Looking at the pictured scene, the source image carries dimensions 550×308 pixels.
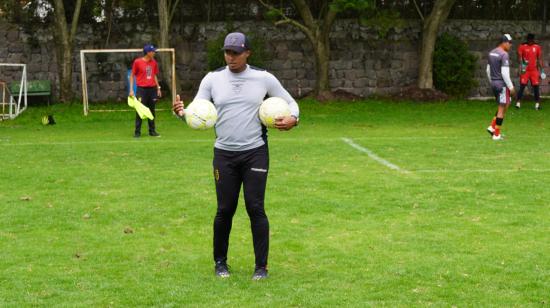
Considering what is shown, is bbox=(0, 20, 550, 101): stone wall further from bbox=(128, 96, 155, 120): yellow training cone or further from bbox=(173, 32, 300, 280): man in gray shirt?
bbox=(173, 32, 300, 280): man in gray shirt

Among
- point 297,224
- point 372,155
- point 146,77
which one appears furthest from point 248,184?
point 146,77

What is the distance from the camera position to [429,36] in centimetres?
2945

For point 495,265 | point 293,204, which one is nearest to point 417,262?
point 495,265

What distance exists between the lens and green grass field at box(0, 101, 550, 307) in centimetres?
755

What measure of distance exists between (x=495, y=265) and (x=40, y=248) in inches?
169

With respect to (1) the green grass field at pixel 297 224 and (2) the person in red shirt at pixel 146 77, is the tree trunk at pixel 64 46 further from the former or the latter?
(1) the green grass field at pixel 297 224

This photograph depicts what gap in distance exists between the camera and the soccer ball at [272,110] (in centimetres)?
761

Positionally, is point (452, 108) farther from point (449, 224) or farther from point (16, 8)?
point (449, 224)

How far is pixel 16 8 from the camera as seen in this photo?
29.5 m

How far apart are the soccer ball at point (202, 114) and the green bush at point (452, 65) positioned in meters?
22.9

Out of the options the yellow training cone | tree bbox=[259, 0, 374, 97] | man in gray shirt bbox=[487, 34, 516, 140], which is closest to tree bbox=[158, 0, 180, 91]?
tree bbox=[259, 0, 374, 97]

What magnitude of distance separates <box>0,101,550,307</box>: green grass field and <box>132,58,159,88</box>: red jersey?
1.36 m

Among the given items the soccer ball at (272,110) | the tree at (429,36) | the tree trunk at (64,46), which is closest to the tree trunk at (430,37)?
the tree at (429,36)

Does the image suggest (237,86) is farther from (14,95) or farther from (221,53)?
(14,95)
